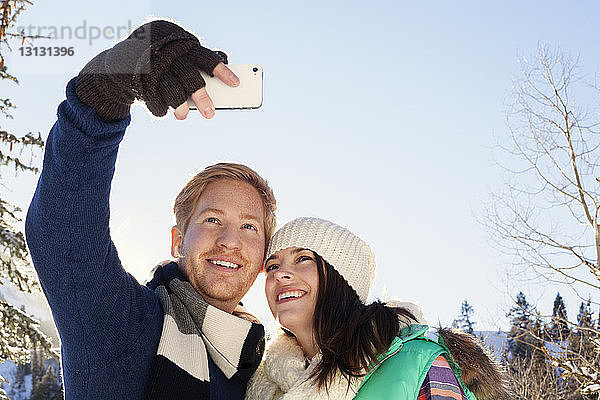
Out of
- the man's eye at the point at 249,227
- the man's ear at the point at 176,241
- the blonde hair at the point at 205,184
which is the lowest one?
the man's ear at the point at 176,241

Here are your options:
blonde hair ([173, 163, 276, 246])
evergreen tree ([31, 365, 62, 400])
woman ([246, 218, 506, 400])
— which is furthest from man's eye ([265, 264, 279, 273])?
evergreen tree ([31, 365, 62, 400])

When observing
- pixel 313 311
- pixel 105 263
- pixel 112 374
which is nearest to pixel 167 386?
pixel 112 374

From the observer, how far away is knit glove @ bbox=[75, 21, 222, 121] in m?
1.61

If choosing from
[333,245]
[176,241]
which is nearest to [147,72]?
[333,245]

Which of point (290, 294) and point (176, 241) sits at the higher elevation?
point (176, 241)

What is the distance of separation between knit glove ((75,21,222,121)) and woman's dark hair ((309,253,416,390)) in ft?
4.08

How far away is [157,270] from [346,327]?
85 centimetres

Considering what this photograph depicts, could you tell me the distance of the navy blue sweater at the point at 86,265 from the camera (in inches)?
67.1

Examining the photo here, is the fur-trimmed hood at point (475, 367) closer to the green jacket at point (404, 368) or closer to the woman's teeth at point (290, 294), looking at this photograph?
the green jacket at point (404, 368)

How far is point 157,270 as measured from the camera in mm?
2721

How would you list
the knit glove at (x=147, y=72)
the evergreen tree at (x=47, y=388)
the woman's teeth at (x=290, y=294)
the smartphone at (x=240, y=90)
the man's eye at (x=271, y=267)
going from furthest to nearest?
the evergreen tree at (x=47, y=388) → the man's eye at (x=271, y=267) → the woman's teeth at (x=290, y=294) → the smartphone at (x=240, y=90) → the knit glove at (x=147, y=72)

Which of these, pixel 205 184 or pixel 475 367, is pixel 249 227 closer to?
pixel 205 184

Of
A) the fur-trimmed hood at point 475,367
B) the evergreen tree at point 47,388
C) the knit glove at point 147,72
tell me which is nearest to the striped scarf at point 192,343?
the fur-trimmed hood at point 475,367

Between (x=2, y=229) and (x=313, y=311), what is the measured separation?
241 inches
